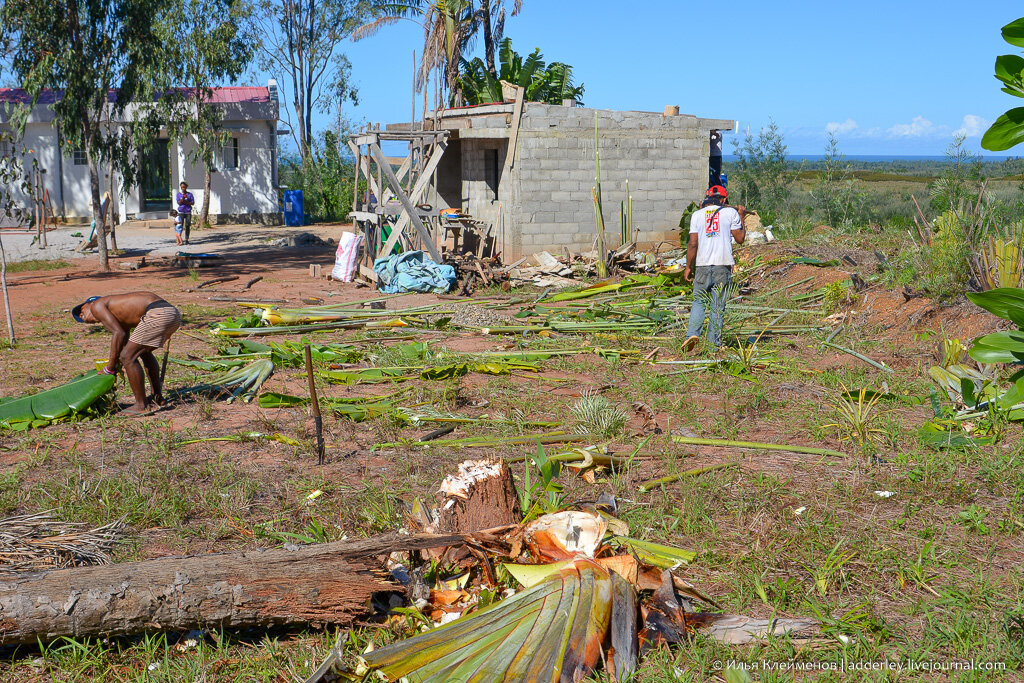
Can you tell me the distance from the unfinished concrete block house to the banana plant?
850 cm

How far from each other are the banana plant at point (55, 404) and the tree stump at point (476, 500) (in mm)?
3624

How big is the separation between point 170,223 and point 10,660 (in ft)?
80.6

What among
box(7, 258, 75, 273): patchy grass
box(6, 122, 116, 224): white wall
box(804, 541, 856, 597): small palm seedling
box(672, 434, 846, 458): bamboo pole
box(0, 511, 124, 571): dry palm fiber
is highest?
box(6, 122, 116, 224): white wall

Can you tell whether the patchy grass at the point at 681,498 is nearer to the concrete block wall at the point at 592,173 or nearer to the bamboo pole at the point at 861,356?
the bamboo pole at the point at 861,356

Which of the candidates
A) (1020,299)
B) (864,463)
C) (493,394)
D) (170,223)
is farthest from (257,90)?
(1020,299)

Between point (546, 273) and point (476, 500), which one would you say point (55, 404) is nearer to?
point (476, 500)

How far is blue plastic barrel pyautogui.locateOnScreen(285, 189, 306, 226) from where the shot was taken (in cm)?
2612

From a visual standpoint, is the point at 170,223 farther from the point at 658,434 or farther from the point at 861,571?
the point at 861,571

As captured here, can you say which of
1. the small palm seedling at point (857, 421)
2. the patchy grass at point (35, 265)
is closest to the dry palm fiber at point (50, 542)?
the small palm seedling at point (857, 421)

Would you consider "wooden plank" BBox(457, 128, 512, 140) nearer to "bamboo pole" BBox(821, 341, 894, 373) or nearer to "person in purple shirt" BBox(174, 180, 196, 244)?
"bamboo pole" BBox(821, 341, 894, 373)

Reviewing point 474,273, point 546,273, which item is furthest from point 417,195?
point 546,273

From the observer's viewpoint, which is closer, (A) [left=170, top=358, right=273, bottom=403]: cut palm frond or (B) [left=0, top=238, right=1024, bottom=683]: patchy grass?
(B) [left=0, top=238, right=1024, bottom=683]: patchy grass

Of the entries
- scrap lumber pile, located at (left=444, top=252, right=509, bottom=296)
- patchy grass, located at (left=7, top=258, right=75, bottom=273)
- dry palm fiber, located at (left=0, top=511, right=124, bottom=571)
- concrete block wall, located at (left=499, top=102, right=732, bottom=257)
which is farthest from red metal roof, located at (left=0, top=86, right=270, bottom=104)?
dry palm fiber, located at (left=0, top=511, right=124, bottom=571)

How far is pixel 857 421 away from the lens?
5625mm
